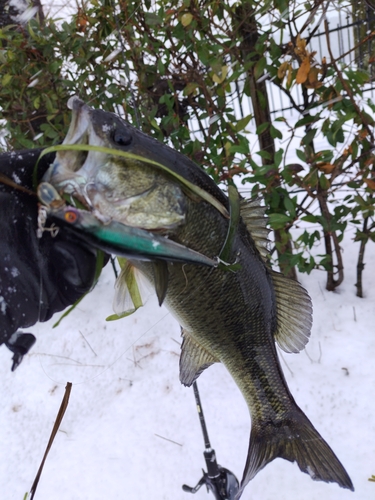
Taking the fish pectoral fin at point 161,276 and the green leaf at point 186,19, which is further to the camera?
the green leaf at point 186,19

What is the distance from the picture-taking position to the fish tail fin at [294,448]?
1.01m

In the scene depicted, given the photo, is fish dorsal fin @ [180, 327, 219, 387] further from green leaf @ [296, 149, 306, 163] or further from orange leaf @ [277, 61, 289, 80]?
orange leaf @ [277, 61, 289, 80]

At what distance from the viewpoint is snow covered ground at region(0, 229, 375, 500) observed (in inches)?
75.2

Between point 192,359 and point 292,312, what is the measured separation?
286 mm

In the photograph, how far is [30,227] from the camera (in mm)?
727

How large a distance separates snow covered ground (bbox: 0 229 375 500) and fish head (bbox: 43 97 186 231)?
1561 mm

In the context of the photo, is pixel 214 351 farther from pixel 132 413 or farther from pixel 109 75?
pixel 109 75

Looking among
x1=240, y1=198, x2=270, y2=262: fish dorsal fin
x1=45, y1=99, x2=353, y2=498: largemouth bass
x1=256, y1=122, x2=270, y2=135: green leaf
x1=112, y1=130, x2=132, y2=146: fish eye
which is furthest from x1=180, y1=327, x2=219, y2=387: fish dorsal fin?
x1=256, y1=122, x2=270, y2=135: green leaf

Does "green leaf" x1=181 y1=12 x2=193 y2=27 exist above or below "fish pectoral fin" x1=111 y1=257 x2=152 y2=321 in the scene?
above

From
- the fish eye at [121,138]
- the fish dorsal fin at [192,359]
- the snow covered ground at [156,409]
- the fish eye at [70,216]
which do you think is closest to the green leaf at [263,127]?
the snow covered ground at [156,409]

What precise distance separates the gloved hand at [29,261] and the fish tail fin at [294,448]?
633 millimetres

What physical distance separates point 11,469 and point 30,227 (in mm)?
1949

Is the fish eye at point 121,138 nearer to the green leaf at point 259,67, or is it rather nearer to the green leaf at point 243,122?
the green leaf at point 243,122

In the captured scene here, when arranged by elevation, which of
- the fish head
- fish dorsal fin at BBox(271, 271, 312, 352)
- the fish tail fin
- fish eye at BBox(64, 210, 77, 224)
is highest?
the fish head
